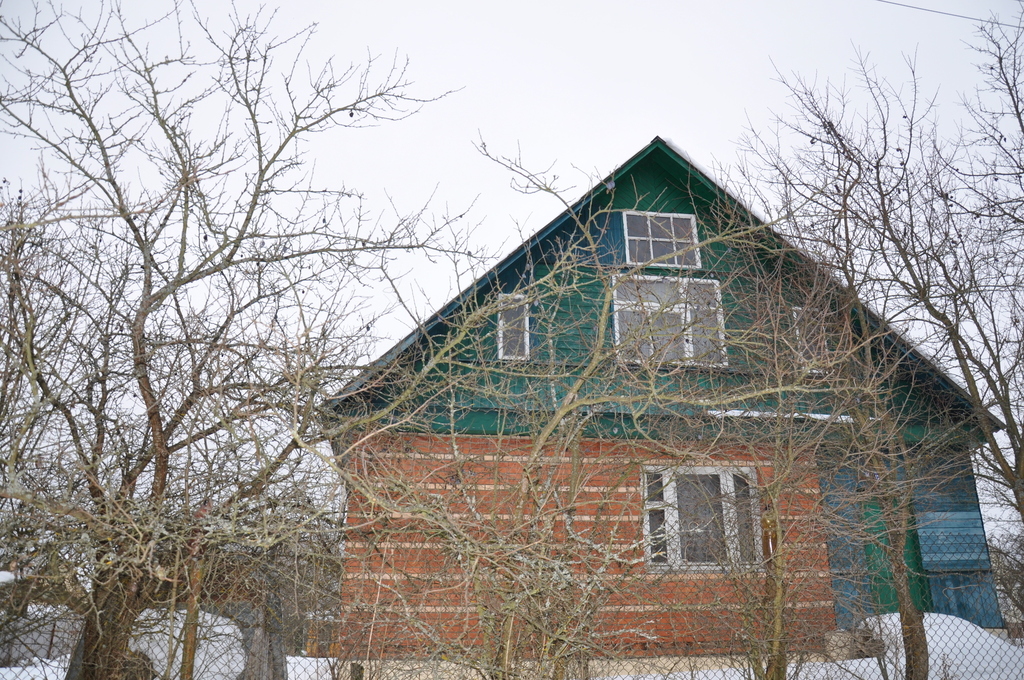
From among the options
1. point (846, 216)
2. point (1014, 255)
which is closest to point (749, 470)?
point (846, 216)

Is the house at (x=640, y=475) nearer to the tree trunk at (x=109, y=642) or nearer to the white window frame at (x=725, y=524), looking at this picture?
the white window frame at (x=725, y=524)

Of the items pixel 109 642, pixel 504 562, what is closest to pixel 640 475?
pixel 504 562

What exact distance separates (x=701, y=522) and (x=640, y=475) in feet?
6.63

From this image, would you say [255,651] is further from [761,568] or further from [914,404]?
[914,404]

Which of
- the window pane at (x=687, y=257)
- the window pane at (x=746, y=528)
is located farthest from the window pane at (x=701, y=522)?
the window pane at (x=687, y=257)

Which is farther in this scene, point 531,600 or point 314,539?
point 314,539

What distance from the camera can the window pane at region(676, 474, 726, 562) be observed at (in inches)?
265

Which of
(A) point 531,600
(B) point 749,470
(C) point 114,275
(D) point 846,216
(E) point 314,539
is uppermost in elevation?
(D) point 846,216

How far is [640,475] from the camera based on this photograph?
5953 millimetres

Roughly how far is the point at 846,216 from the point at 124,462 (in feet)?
22.1

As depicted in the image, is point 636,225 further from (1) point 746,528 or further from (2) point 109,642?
(2) point 109,642

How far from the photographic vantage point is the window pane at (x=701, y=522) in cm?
674

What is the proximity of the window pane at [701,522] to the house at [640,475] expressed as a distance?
0.21ft

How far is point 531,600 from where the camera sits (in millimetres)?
4035
